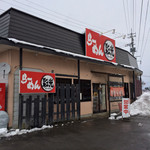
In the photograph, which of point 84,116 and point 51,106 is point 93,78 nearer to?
point 84,116

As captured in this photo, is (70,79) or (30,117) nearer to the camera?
(30,117)

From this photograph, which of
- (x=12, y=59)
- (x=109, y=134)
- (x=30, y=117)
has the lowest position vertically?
(x=109, y=134)

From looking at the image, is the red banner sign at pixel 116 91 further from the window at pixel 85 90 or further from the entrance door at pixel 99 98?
the window at pixel 85 90

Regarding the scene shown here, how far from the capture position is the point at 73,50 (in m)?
9.36

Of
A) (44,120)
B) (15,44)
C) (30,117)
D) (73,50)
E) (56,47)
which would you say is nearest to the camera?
(15,44)

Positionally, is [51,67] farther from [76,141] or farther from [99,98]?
[99,98]

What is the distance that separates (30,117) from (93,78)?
595 centimetres

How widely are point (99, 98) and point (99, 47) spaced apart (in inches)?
155

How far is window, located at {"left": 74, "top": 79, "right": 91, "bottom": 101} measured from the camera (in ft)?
33.4

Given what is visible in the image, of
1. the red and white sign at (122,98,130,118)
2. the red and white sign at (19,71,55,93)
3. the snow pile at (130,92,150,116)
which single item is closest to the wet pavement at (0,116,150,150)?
the red and white sign at (19,71,55,93)

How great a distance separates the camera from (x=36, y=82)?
7227mm

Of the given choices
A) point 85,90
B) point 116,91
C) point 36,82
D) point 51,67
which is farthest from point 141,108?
point 36,82

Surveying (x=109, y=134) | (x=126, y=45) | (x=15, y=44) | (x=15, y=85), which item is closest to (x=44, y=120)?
(x=15, y=85)

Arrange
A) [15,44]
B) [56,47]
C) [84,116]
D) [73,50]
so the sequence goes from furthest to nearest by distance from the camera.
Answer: [84,116] < [73,50] < [56,47] < [15,44]
